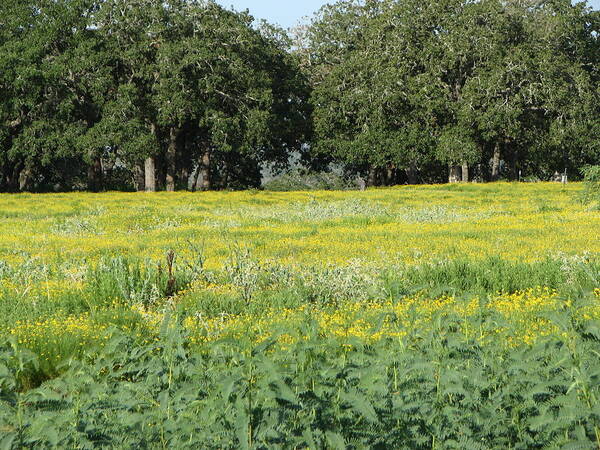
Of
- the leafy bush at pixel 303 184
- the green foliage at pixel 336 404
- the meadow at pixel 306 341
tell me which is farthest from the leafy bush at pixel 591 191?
the leafy bush at pixel 303 184

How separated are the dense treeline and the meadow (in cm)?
2779

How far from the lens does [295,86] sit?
53.8 m


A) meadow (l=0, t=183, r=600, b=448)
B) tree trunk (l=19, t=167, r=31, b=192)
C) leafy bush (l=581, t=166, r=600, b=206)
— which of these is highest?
tree trunk (l=19, t=167, r=31, b=192)

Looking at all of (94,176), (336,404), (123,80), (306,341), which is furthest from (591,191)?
(94,176)

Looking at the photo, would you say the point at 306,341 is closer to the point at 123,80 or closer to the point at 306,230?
the point at 306,230

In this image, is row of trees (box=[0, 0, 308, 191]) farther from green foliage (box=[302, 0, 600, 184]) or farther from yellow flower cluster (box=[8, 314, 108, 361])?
yellow flower cluster (box=[8, 314, 108, 361])

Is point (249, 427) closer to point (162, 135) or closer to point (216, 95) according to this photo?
point (216, 95)

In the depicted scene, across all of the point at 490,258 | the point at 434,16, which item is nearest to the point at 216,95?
the point at 434,16

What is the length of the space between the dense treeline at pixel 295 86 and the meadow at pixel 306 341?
91.2 feet

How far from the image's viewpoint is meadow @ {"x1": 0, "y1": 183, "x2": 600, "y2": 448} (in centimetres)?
410

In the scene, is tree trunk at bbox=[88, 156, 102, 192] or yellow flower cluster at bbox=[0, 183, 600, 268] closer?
yellow flower cluster at bbox=[0, 183, 600, 268]

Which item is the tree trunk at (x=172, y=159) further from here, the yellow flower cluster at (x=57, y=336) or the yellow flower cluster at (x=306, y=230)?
the yellow flower cluster at (x=57, y=336)

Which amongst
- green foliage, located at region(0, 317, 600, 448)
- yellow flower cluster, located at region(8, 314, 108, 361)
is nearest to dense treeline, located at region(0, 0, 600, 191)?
yellow flower cluster, located at region(8, 314, 108, 361)

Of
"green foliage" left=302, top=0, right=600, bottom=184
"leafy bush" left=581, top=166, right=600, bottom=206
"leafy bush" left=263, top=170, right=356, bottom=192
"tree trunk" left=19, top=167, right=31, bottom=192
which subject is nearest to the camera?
"leafy bush" left=581, top=166, right=600, bottom=206
